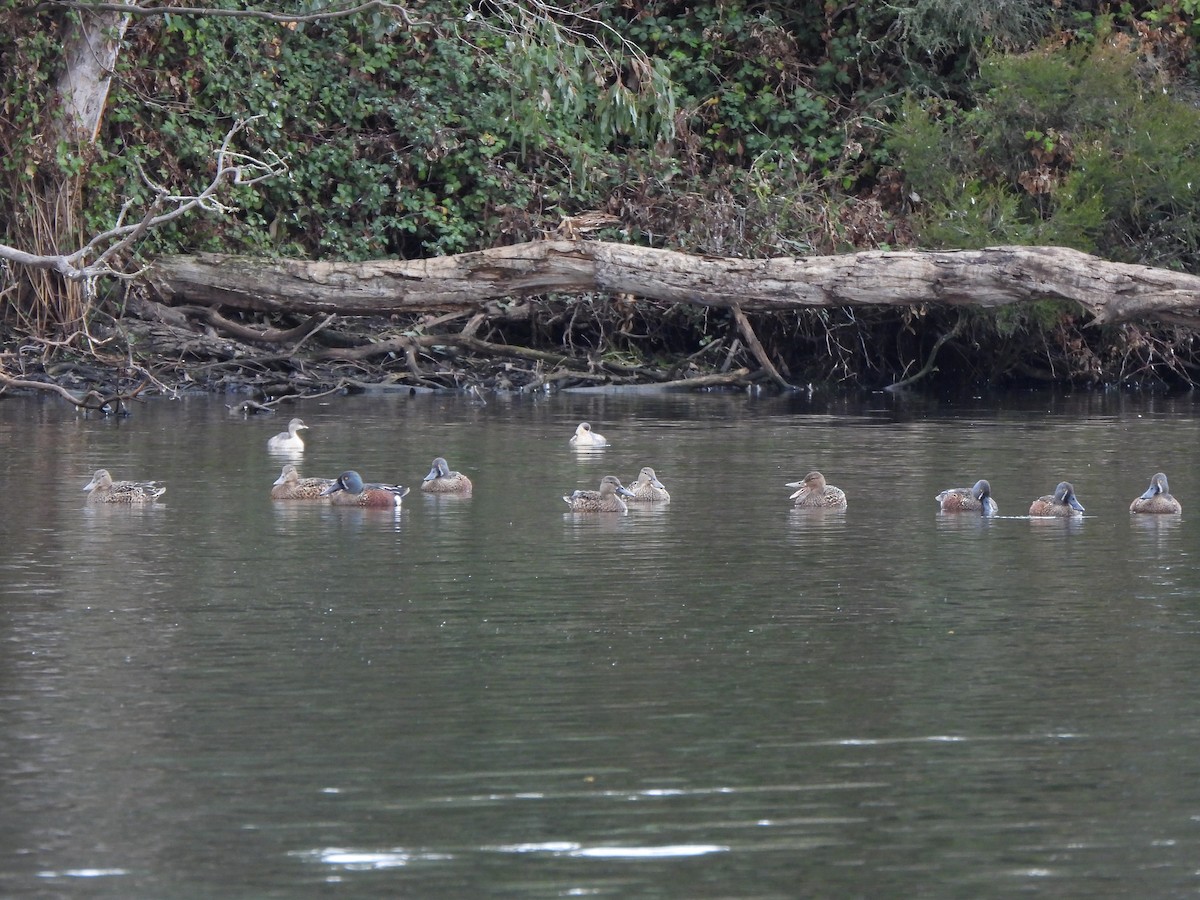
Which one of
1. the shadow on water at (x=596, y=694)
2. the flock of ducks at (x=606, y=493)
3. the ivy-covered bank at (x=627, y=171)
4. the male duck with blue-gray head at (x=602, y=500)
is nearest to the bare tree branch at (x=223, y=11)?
the ivy-covered bank at (x=627, y=171)

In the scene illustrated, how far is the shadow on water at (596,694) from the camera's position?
6.95m

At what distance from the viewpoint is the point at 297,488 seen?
16.4 metres

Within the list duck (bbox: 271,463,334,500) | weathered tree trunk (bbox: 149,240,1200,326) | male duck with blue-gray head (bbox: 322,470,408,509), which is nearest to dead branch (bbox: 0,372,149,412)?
weathered tree trunk (bbox: 149,240,1200,326)

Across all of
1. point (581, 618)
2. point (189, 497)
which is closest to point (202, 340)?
point (189, 497)

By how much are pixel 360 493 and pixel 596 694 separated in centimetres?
735

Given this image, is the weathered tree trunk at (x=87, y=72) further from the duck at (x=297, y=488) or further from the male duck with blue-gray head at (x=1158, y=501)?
the male duck with blue-gray head at (x=1158, y=501)

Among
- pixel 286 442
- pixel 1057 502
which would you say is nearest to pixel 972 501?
pixel 1057 502

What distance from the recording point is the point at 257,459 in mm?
19266

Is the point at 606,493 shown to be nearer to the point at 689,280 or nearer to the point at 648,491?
the point at 648,491

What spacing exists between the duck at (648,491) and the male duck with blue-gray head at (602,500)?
0.45 metres

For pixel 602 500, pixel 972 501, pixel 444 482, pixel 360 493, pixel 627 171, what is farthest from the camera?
pixel 627 171

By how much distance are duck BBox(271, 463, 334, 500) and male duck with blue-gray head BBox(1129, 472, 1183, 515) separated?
6.08 meters

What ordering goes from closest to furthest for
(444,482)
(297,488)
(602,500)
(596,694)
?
(596,694), (602,500), (297,488), (444,482)

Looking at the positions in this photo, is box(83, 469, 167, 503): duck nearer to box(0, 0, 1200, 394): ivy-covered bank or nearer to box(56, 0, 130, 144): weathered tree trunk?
box(0, 0, 1200, 394): ivy-covered bank
